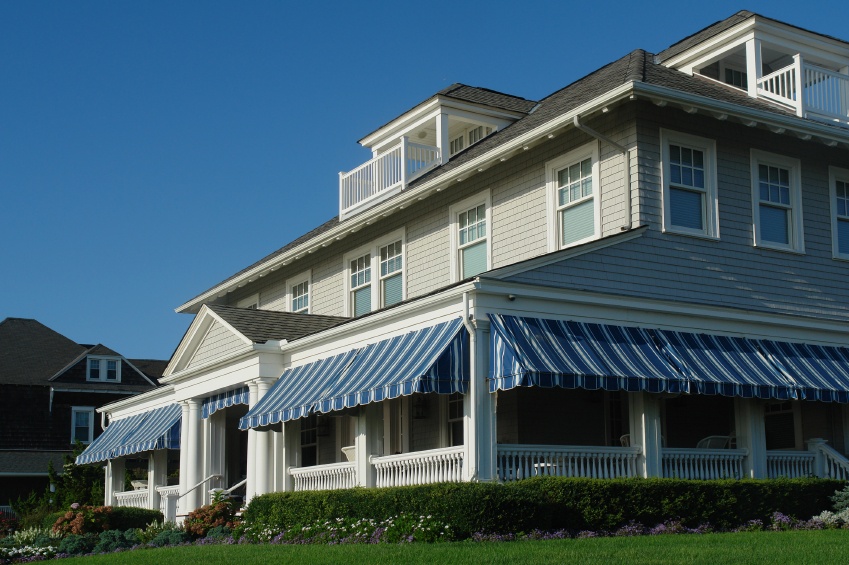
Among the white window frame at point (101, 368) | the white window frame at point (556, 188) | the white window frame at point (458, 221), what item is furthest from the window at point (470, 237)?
the white window frame at point (101, 368)

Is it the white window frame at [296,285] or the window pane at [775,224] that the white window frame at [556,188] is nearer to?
the window pane at [775,224]

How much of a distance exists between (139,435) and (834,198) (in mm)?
17709

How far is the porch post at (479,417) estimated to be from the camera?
52.5 feet

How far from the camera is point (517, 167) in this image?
21.8 m

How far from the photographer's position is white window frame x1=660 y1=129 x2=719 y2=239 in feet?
63.7

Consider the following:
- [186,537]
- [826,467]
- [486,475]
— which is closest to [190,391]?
[186,537]

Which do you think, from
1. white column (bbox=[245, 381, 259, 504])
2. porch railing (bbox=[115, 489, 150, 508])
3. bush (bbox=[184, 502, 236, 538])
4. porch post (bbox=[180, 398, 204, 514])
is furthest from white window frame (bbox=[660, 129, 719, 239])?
porch railing (bbox=[115, 489, 150, 508])

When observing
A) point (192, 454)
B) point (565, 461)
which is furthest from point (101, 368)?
point (565, 461)

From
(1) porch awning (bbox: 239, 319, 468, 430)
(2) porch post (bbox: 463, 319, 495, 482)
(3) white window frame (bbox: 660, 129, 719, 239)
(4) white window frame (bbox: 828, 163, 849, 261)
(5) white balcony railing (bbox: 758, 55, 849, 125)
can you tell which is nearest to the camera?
(2) porch post (bbox: 463, 319, 495, 482)

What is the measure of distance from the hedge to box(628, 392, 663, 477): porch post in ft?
2.27

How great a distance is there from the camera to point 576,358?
1678 cm

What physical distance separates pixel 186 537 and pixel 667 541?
9.80 m

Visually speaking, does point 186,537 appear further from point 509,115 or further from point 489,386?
point 509,115

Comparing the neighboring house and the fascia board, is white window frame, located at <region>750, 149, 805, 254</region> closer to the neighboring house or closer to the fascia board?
the fascia board
